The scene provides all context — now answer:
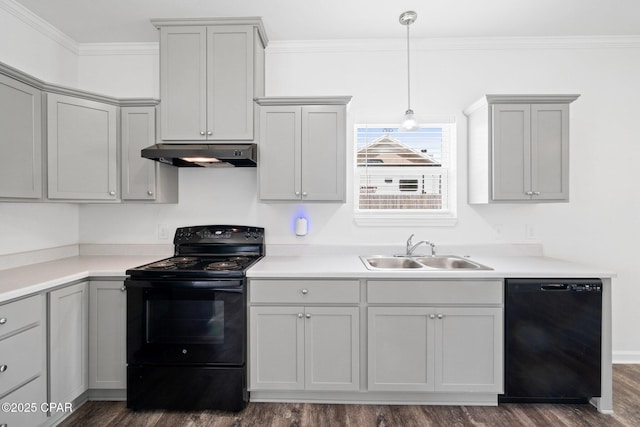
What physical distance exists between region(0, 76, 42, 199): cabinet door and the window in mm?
2360

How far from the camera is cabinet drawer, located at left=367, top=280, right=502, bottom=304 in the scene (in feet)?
6.85

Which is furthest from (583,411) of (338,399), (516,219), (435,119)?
(435,119)

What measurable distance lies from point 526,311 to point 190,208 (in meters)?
2.70

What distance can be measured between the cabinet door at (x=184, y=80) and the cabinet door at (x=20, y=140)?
→ 784mm

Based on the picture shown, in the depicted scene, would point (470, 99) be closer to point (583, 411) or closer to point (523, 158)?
point (523, 158)

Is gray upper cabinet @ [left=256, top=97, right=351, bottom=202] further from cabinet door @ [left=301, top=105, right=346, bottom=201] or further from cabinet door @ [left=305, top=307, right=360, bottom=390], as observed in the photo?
cabinet door @ [left=305, top=307, right=360, bottom=390]

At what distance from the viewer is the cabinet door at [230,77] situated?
8.05 ft

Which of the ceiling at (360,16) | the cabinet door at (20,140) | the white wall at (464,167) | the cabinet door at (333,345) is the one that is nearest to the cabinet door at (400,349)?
the cabinet door at (333,345)

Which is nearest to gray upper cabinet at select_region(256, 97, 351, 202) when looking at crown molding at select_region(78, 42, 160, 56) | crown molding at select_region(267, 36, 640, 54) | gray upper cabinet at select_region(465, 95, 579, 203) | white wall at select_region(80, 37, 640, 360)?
white wall at select_region(80, 37, 640, 360)

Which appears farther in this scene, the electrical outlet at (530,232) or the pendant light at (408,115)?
the electrical outlet at (530,232)

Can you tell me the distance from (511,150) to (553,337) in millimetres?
1327

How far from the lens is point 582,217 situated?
9.04 ft

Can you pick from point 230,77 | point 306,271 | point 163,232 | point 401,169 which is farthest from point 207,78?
point 401,169

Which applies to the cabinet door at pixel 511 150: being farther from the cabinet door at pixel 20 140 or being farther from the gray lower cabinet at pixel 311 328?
the cabinet door at pixel 20 140
